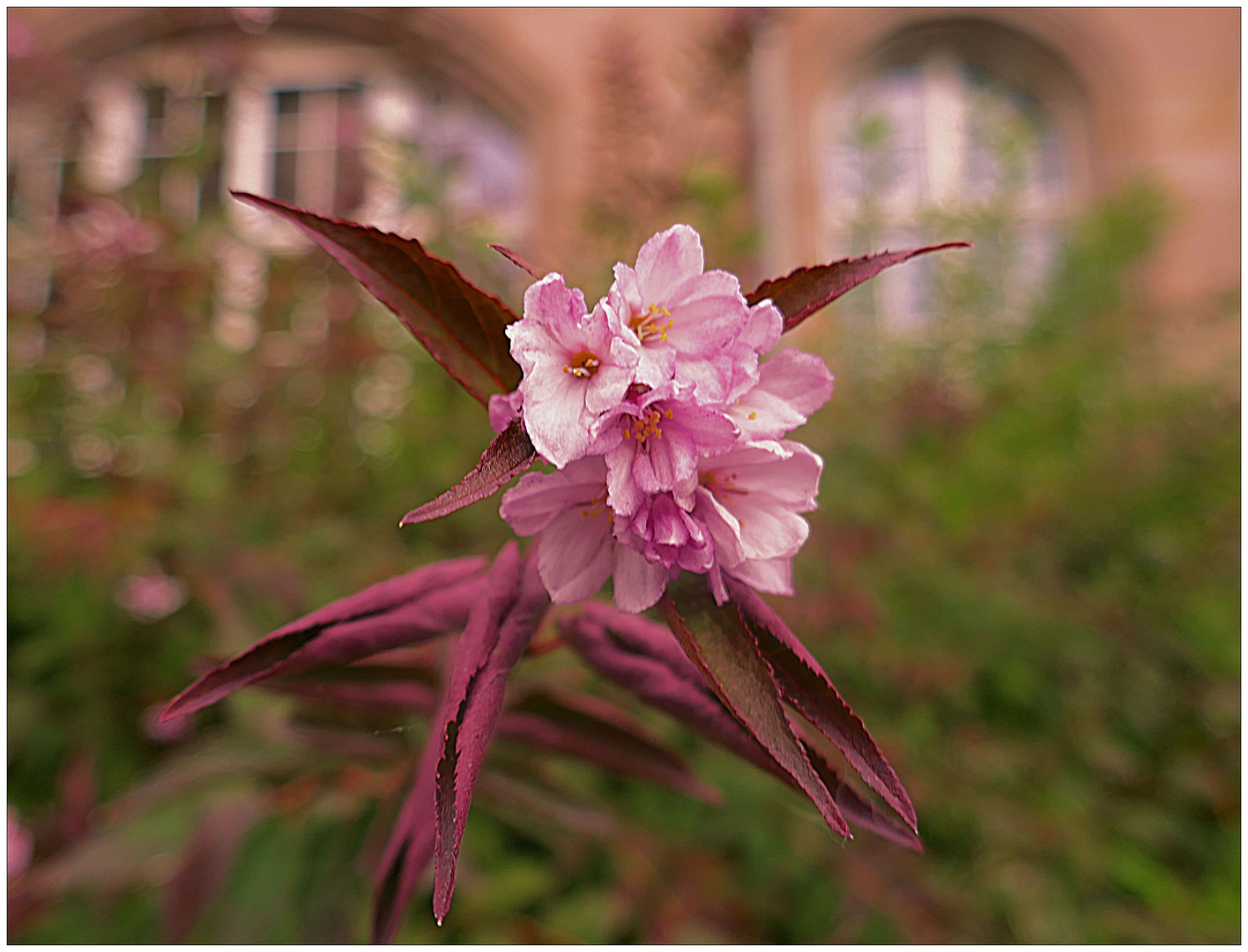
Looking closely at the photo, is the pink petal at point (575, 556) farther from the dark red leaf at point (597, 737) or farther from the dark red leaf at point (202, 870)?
the dark red leaf at point (202, 870)

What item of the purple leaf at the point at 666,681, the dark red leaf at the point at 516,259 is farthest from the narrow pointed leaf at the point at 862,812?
the dark red leaf at the point at 516,259

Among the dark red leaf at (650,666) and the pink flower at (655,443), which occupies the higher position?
the pink flower at (655,443)

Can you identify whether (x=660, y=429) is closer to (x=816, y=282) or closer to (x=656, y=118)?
(x=816, y=282)

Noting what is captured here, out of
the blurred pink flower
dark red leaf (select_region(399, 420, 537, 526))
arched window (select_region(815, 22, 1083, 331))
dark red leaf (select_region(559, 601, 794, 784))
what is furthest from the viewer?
arched window (select_region(815, 22, 1083, 331))

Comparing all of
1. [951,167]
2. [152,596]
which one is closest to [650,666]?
[152,596]

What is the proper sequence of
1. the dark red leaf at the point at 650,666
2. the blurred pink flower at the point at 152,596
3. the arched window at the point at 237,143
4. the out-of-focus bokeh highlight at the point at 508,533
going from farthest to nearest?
the arched window at the point at 237,143, the blurred pink flower at the point at 152,596, the out-of-focus bokeh highlight at the point at 508,533, the dark red leaf at the point at 650,666

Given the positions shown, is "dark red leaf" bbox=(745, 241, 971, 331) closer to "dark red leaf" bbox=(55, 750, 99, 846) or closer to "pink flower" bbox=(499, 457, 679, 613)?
"pink flower" bbox=(499, 457, 679, 613)

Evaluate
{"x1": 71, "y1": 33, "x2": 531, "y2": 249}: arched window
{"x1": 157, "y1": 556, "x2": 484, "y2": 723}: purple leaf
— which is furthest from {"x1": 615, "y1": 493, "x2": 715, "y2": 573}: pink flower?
{"x1": 71, "y1": 33, "x2": 531, "y2": 249}: arched window
